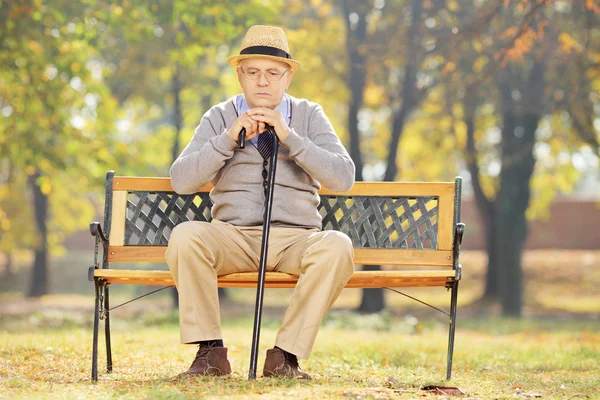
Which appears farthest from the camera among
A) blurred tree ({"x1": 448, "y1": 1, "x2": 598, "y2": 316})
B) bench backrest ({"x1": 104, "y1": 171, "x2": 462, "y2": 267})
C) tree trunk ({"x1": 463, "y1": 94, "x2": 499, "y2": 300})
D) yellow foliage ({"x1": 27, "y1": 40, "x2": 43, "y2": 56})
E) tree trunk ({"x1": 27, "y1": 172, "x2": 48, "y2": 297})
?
tree trunk ({"x1": 27, "y1": 172, "x2": 48, "y2": 297})

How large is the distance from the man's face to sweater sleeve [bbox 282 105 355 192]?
258mm

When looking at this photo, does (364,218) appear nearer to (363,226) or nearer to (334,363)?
(363,226)

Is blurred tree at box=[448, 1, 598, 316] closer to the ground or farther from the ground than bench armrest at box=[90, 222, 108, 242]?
farther from the ground

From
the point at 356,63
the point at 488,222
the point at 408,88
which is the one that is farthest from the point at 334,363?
the point at 488,222

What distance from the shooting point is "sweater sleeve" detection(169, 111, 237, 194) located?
14.8 feet

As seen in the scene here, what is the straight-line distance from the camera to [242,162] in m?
4.71

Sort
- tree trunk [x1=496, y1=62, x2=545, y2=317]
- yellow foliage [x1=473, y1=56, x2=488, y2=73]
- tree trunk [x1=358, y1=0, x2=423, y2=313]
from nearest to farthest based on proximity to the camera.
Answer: yellow foliage [x1=473, y1=56, x2=488, y2=73], tree trunk [x1=358, y1=0, x2=423, y2=313], tree trunk [x1=496, y1=62, x2=545, y2=317]

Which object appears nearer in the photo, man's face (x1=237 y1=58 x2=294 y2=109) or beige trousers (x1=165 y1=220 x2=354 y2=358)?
beige trousers (x1=165 y1=220 x2=354 y2=358)

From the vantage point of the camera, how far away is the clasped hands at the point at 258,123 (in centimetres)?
445

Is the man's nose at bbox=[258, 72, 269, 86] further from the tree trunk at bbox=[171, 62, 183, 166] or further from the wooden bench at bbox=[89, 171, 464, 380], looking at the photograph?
the tree trunk at bbox=[171, 62, 183, 166]

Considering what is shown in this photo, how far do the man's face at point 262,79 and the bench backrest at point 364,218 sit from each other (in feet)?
2.35

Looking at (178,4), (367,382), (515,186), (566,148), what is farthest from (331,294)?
Answer: (566,148)

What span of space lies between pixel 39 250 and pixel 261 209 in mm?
17489

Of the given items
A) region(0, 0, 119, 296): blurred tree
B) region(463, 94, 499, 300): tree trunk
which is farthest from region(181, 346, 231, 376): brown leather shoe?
region(463, 94, 499, 300): tree trunk
